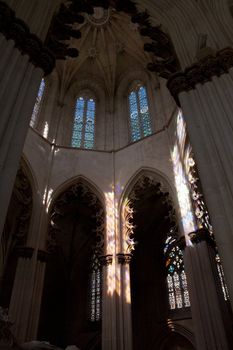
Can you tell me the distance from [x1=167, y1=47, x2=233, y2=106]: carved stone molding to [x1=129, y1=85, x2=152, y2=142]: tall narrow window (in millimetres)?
6507

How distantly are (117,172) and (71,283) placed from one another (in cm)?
678

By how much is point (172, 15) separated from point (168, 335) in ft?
35.7

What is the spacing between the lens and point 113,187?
448 inches

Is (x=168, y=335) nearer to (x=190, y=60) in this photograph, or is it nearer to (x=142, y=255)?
(x=142, y=255)

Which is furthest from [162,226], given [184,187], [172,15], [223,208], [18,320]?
[223,208]

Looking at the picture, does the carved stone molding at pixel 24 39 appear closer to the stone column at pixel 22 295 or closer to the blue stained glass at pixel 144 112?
the stone column at pixel 22 295

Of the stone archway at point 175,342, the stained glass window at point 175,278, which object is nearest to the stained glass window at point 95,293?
the stone archway at point 175,342

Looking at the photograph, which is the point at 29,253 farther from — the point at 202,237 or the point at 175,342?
the point at 175,342

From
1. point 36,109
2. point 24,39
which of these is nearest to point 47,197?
point 36,109

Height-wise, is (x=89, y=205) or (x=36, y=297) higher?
(x=89, y=205)

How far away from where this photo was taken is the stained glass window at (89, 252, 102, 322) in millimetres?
14211

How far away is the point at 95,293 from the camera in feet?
48.4

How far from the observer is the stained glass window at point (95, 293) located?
14.2 m

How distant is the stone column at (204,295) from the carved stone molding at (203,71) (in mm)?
3982
